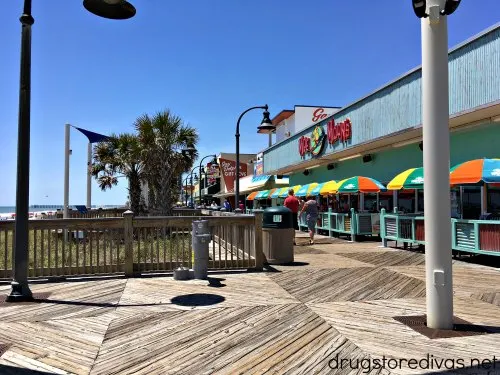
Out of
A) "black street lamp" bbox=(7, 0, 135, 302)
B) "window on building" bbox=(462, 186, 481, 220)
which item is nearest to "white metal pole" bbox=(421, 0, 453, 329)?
"black street lamp" bbox=(7, 0, 135, 302)

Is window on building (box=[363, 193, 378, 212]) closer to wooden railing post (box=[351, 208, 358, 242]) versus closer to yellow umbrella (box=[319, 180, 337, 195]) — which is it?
yellow umbrella (box=[319, 180, 337, 195])

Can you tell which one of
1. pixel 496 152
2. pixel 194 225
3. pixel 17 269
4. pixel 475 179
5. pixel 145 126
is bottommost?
pixel 17 269

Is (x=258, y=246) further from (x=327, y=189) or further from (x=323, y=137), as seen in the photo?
(x=323, y=137)

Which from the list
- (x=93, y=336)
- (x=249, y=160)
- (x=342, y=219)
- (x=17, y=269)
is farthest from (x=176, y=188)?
(x=249, y=160)

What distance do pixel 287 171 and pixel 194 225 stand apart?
2063cm

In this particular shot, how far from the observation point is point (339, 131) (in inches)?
716

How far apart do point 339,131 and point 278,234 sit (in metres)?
10.0

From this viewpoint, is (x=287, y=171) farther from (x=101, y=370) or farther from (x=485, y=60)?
(x=101, y=370)

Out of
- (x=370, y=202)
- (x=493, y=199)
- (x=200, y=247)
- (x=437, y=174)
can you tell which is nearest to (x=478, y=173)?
(x=493, y=199)

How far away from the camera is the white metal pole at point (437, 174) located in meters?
4.77

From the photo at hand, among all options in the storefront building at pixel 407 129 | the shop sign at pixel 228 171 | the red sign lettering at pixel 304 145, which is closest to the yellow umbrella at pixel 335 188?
the storefront building at pixel 407 129

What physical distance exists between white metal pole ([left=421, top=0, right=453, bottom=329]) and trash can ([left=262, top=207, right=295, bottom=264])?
4555 millimetres

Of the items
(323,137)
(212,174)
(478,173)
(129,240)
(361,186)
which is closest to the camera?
(129,240)

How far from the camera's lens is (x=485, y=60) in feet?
33.8
